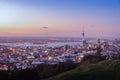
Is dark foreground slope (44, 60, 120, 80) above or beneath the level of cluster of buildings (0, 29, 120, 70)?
above

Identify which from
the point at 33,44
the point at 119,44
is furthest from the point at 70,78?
the point at 33,44

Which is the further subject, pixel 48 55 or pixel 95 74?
pixel 48 55

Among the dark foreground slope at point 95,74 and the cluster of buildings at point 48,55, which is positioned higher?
the dark foreground slope at point 95,74

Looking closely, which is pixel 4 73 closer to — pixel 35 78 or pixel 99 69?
pixel 35 78

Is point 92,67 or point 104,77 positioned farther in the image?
point 92,67

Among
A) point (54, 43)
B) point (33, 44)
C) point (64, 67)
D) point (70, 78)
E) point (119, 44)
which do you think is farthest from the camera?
point (54, 43)

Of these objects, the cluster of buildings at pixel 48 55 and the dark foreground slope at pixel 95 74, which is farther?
the cluster of buildings at pixel 48 55

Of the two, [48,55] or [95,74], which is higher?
[95,74]

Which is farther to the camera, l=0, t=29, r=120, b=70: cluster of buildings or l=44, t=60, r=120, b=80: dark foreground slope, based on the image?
l=0, t=29, r=120, b=70: cluster of buildings

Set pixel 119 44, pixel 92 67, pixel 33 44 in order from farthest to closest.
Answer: pixel 33 44 → pixel 119 44 → pixel 92 67

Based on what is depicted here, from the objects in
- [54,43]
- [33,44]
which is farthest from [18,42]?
[54,43]
